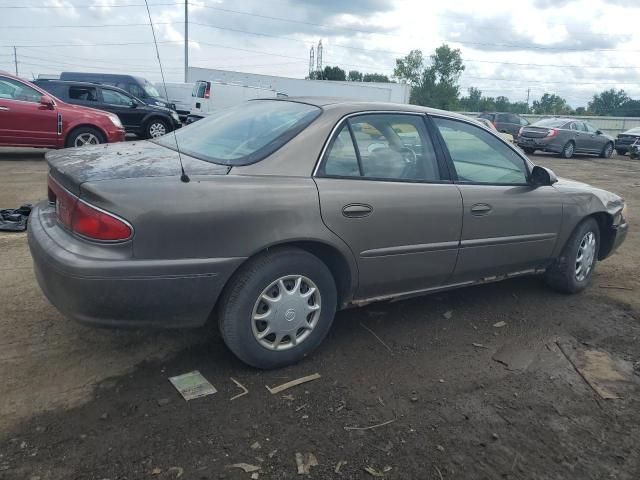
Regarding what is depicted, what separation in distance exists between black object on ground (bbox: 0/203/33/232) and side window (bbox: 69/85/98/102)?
28.2ft

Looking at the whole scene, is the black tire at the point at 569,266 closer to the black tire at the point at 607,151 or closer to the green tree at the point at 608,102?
the black tire at the point at 607,151

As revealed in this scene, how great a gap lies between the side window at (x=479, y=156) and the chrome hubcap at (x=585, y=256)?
0.99 metres

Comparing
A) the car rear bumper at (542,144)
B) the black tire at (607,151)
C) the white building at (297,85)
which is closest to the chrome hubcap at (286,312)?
the car rear bumper at (542,144)

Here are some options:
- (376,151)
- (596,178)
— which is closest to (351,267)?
(376,151)

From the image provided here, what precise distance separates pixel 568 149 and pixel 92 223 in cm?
2001

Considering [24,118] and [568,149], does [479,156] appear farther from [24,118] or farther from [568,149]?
[568,149]

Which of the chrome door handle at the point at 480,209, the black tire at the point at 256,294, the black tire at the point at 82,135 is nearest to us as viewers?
the black tire at the point at 256,294

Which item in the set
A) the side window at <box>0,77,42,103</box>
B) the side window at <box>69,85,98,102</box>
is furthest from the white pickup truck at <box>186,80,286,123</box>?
the side window at <box>0,77,42,103</box>

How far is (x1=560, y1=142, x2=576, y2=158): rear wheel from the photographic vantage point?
19.5 meters

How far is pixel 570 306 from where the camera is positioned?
179 inches

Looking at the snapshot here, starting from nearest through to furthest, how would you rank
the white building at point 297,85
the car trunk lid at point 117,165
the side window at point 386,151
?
1. the car trunk lid at point 117,165
2. the side window at point 386,151
3. the white building at point 297,85

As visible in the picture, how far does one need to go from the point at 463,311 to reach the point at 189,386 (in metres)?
2.25

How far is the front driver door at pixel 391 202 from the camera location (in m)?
3.20

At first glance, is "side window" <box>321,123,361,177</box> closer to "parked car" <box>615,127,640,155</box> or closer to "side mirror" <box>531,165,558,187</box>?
"side mirror" <box>531,165,558,187</box>
